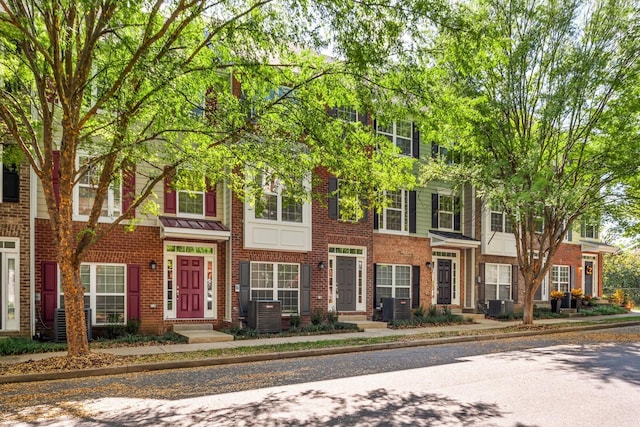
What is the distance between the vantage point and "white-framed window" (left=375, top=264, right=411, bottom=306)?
19.8 metres

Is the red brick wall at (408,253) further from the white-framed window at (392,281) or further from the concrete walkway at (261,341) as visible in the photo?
the concrete walkway at (261,341)

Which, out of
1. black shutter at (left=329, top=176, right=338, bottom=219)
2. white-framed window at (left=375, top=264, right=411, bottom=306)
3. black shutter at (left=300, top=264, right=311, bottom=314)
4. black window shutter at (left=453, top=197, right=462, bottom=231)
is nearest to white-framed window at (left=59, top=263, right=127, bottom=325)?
black shutter at (left=300, top=264, right=311, bottom=314)

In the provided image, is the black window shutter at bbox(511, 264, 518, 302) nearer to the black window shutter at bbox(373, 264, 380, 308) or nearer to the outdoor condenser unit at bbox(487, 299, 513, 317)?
the outdoor condenser unit at bbox(487, 299, 513, 317)

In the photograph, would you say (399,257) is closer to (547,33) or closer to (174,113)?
(547,33)

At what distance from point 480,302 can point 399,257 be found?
5136mm

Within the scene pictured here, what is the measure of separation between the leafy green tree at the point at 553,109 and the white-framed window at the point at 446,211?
4.16 metres

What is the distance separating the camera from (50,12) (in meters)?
A: 9.09

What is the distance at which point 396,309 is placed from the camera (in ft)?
61.0

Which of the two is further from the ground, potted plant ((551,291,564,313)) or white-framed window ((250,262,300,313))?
white-framed window ((250,262,300,313))

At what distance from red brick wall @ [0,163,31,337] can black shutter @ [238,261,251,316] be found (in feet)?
19.2

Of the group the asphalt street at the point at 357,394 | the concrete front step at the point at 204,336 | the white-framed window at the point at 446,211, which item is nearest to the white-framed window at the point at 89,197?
the concrete front step at the point at 204,336

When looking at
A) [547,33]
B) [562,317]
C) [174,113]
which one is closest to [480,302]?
[562,317]

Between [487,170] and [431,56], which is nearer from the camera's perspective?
[431,56]

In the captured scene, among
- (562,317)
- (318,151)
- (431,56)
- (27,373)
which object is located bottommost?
(562,317)
